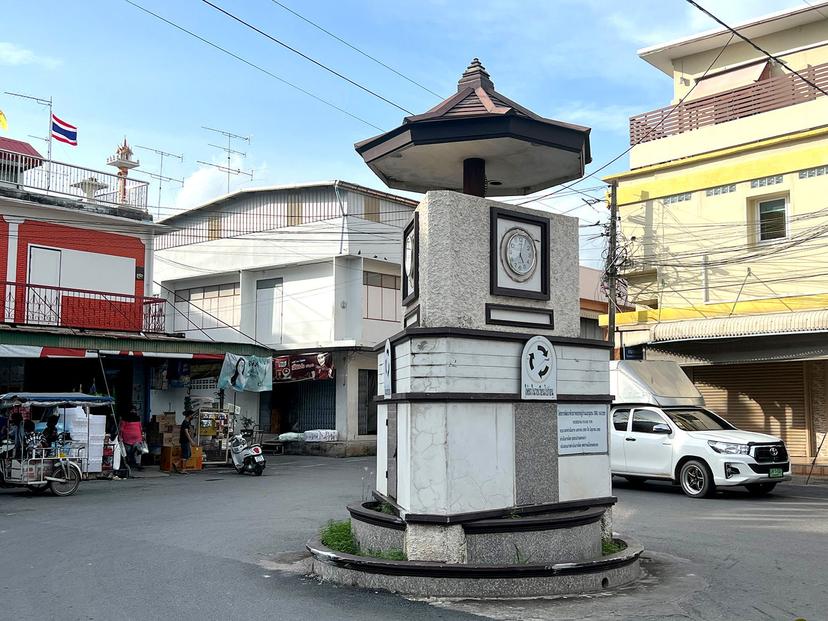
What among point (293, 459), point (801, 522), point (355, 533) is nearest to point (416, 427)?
point (355, 533)

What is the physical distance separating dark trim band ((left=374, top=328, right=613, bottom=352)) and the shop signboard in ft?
67.2

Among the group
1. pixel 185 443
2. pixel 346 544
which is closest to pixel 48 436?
pixel 185 443

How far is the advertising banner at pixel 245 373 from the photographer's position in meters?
24.1

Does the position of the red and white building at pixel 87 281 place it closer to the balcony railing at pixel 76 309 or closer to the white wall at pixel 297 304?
the balcony railing at pixel 76 309

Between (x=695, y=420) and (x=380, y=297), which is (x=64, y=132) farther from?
(x=695, y=420)

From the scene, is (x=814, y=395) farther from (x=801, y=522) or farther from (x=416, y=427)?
(x=416, y=427)

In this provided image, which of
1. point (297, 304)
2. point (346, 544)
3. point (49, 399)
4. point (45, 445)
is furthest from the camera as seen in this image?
point (297, 304)

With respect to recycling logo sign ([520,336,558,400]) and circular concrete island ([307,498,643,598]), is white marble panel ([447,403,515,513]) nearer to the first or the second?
circular concrete island ([307,498,643,598])

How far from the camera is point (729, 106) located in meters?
21.8

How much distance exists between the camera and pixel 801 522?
12.1 meters

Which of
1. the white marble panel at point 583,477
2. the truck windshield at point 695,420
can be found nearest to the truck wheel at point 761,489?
the truck windshield at point 695,420

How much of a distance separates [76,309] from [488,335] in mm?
19204

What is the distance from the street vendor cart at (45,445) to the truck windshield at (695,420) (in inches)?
481

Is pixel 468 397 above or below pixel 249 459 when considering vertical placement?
above
